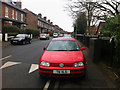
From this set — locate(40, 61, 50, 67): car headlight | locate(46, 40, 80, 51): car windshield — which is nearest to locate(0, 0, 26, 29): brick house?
locate(46, 40, 80, 51): car windshield

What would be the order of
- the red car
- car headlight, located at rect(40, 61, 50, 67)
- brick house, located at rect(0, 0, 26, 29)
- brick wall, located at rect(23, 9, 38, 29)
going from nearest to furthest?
the red car
car headlight, located at rect(40, 61, 50, 67)
brick house, located at rect(0, 0, 26, 29)
brick wall, located at rect(23, 9, 38, 29)

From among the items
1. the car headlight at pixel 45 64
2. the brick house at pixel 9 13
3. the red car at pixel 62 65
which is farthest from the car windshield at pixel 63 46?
the brick house at pixel 9 13

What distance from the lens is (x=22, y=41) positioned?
1641 centimetres

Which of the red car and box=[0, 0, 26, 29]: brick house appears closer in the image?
the red car

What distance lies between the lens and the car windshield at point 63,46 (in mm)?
5090

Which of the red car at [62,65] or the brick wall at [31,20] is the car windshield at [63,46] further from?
the brick wall at [31,20]

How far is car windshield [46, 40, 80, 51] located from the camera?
16.7ft

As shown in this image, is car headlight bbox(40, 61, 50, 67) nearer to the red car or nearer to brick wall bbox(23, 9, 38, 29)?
the red car

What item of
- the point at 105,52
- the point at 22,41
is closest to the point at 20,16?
the point at 22,41

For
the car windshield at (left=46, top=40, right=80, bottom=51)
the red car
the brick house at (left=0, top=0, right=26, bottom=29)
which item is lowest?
the red car

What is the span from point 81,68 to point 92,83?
0.65 m

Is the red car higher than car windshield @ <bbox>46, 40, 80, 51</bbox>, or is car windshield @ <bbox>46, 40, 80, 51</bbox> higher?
car windshield @ <bbox>46, 40, 80, 51</bbox>

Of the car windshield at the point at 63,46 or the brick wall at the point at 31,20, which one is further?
the brick wall at the point at 31,20

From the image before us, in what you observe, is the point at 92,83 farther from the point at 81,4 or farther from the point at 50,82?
the point at 81,4
